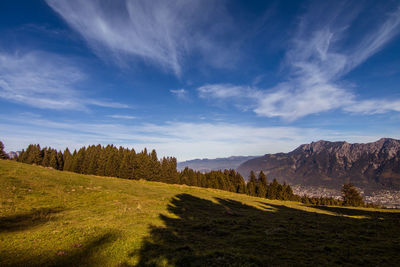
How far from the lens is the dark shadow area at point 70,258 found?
885 cm

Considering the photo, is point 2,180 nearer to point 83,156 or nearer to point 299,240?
point 299,240

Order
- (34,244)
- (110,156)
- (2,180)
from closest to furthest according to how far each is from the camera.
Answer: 1. (34,244)
2. (2,180)
3. (110,156)

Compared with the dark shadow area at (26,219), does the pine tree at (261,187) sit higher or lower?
lower

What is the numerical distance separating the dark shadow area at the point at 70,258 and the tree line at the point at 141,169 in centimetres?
8562


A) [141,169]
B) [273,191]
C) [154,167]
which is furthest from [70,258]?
[154,167]

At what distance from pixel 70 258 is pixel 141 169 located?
89.6 m

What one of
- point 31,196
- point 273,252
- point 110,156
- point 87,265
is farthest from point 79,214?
point 110,156

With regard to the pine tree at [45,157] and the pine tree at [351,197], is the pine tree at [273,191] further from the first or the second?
the pine tree at [45,157]

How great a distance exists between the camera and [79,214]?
18219mm

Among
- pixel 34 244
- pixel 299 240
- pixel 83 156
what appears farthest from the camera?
pixel 83 156

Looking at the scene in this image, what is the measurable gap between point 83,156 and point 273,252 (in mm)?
113994

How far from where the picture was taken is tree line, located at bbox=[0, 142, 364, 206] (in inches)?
3610

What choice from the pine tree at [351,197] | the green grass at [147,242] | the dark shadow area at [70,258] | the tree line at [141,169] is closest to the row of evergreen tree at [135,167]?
the tree line at [141,169]

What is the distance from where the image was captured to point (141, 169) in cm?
9525
